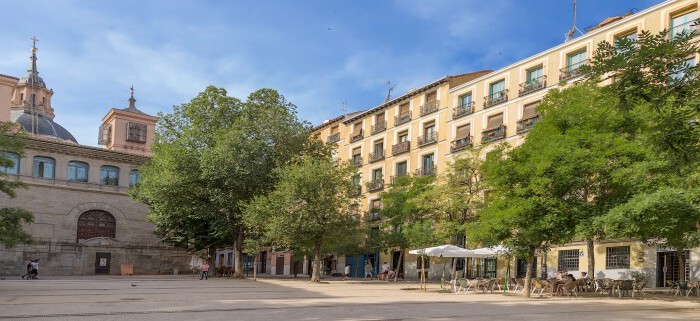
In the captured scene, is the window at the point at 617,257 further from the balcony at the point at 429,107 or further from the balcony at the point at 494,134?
the balcony at the point at 429,107

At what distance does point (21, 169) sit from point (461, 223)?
1440 inches

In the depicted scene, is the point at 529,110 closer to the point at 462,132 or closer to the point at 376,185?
the point at 462,132

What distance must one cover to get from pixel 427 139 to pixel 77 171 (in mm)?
29967

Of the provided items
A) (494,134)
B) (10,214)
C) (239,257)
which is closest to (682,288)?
(494,134)

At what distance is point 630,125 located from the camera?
2717 cm

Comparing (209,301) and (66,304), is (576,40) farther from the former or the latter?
(66,304)

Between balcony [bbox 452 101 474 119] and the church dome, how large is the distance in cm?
5625

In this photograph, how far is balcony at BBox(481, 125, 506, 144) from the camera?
4503 centimetres

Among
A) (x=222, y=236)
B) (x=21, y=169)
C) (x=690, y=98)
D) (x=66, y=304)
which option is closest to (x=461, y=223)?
(x=222, y=236)

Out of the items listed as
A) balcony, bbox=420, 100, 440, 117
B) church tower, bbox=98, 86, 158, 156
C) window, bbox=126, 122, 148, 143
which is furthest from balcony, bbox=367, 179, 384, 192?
window, bbox=126, 122, 148, 143

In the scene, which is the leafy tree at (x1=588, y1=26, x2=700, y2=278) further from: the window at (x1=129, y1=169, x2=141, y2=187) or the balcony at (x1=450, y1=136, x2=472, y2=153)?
the window at (x1=129, y1=169, x2=141, y2=187)

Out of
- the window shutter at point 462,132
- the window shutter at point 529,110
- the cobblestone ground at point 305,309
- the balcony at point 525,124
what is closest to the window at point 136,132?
the window shutter at point 462,132

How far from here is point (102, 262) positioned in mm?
55469

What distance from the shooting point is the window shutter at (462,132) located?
159 ft
